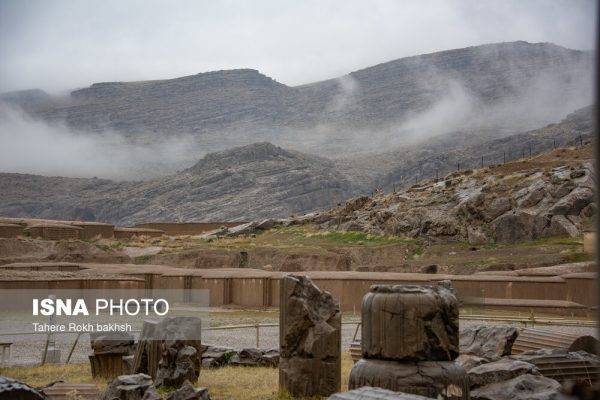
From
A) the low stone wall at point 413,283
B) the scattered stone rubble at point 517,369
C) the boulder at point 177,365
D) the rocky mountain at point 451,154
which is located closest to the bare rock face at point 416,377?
the scattered stone rubble at point 517,369

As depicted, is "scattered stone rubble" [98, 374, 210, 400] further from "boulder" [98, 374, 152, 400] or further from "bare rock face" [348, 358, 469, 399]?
"bare rock face" [348, 358, 469, 399]

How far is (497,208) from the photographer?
1921 inches

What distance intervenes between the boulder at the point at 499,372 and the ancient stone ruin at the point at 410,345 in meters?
1.24

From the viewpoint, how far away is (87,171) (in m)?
164

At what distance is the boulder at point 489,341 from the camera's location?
41.6 feet

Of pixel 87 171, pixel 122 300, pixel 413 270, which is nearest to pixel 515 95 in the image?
pixel 87 171

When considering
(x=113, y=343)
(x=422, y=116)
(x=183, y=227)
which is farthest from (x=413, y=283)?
(x=422, y=116)

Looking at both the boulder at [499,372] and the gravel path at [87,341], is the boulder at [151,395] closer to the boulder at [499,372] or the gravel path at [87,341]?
the boulder at [499,372]

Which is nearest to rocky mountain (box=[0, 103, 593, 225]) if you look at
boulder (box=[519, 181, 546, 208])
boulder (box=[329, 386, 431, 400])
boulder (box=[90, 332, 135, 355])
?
boulder (box=[519, 181, 546, 208])

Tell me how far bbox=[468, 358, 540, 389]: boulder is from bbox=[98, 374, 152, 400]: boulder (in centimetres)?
383

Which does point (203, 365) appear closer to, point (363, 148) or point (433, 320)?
point (433, 320)

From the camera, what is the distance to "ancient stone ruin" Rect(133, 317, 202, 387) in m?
12.0

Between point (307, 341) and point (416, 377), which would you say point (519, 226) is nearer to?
point (307, 341)

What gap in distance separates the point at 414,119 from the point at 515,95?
21537 millimetres
